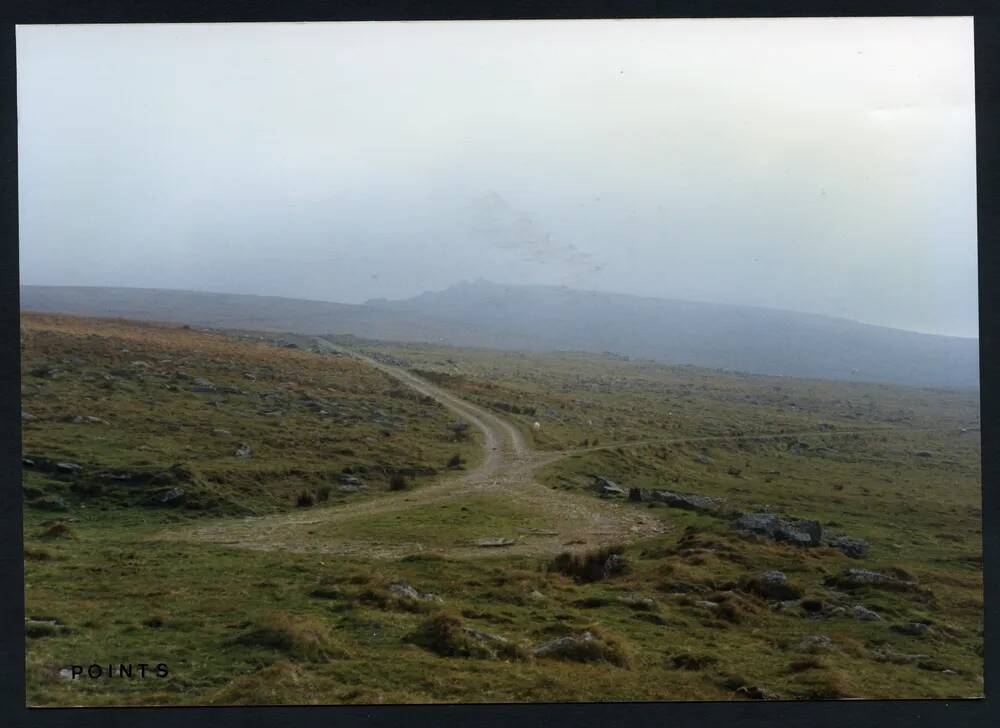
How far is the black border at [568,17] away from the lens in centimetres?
970

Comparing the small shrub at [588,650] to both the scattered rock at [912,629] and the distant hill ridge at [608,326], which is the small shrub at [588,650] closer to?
the scattered rock at [912,629]

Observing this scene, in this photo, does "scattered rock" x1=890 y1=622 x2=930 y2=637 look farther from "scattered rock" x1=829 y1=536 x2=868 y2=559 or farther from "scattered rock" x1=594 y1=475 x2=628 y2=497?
"scattered rock" x1=594 y1=475 x2=628 y2=497

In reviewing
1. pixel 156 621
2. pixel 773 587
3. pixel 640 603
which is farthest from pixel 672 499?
pixel 156 621

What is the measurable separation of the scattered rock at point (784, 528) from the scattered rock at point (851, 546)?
28cm

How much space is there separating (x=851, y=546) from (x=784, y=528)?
117 cm

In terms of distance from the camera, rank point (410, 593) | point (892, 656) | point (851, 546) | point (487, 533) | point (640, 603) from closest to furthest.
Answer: point (892, 656) → point (410, 593) → point (640, 603) → point (487, 533) → point (851, 546)

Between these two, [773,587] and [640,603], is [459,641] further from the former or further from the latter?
[773,587]

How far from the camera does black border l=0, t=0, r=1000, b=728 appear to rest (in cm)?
970

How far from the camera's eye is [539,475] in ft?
43.2

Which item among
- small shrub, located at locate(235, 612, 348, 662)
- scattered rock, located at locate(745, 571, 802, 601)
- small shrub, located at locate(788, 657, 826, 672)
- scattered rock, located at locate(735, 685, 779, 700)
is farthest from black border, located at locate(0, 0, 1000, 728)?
small shrub, located at locate(235, 612, 348, 662)

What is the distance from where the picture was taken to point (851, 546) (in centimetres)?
1202

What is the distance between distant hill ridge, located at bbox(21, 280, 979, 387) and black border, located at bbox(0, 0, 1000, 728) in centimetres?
130

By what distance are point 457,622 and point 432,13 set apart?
30.8ft

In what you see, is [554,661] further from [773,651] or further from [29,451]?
[29,451]
